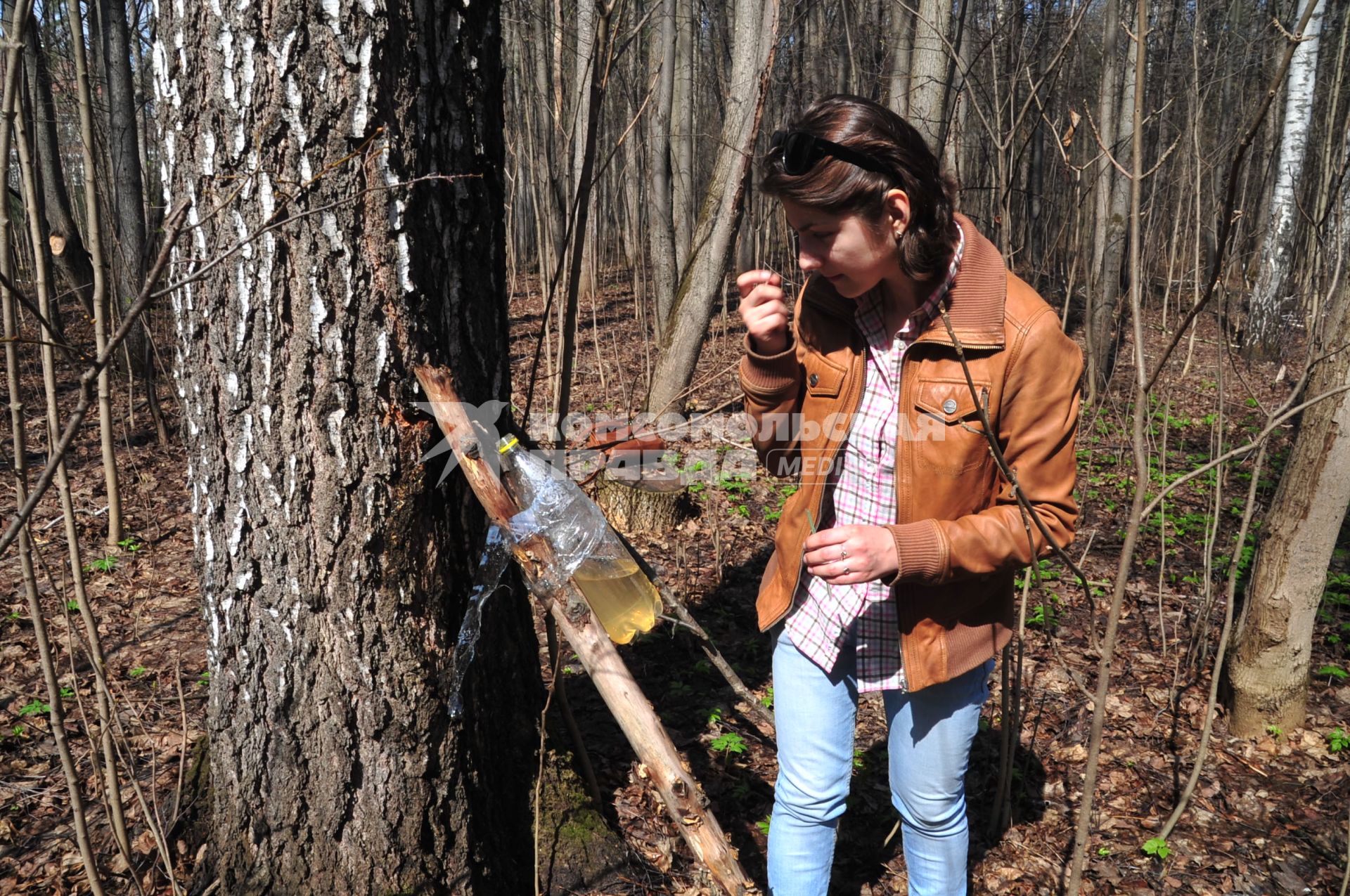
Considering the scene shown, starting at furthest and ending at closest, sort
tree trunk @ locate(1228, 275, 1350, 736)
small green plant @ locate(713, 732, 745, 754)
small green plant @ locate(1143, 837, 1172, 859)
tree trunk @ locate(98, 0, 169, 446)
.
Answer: tree trunk @ locate(98, 0, 169, 446), small green plant @ locate(713, 732, 745, 754), tree trunk @ locate(1228, 275, 1350, 736), small green plant @ locate(1143, 837, 1172, 859)

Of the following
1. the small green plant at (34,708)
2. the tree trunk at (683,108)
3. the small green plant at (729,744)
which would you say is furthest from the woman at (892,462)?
the tree trunk at (683,108)

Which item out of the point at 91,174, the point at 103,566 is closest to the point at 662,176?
the point at 103,566

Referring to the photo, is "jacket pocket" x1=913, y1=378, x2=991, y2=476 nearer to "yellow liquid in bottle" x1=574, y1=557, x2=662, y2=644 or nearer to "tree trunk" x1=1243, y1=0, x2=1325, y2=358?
"yellow liquid in bottle" x1=574, y1=557, x2=662, y2=644

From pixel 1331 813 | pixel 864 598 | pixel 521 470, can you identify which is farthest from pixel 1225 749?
pixel 521 470

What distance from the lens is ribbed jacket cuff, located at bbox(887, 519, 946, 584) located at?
1.53 metres

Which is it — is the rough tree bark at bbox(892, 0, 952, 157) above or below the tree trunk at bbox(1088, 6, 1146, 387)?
above

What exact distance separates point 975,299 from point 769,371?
0.42 meters

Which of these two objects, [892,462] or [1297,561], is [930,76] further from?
[892,462]

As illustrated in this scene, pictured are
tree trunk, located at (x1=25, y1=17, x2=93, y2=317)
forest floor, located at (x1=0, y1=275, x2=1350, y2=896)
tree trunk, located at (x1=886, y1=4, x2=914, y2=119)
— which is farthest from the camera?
tree trunk, located at (x1=25, y1=17, x2=93, y2=317)

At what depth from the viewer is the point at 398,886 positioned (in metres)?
1.84

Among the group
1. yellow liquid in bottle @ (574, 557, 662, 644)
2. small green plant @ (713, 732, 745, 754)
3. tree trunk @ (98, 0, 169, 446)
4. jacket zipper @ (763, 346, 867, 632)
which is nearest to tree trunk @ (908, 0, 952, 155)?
small green plant @ (713, 732, 745, 754)

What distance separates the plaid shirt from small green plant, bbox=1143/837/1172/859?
1.40 m

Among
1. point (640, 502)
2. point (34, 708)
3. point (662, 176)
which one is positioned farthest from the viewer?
point (662, 176)

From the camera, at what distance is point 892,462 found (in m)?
1.69
